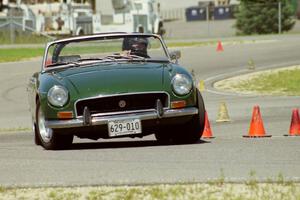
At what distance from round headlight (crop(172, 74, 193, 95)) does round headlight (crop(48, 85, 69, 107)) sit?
3.92 ft

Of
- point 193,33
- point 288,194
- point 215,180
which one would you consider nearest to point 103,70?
point 215,180

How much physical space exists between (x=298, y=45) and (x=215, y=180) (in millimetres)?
33033

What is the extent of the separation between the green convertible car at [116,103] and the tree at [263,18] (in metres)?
43.8

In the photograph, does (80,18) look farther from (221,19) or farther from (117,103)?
(117,103)

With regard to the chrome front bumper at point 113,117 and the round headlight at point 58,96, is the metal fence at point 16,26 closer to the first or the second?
the round headlight at point 58,96

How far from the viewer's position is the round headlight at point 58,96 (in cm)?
1106

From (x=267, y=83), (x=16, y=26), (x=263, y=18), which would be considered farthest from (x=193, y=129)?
(x=263, y=18)

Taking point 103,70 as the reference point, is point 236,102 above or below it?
below

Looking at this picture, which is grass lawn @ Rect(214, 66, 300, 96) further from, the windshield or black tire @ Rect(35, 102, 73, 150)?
black tire @ Rect(35, 102, 73, 150)

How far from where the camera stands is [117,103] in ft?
36.2

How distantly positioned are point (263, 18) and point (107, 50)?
4269 cm

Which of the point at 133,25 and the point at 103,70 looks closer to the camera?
the point at 103,70

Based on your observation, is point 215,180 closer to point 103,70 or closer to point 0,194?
point 0,194

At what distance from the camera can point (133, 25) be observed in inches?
2066
